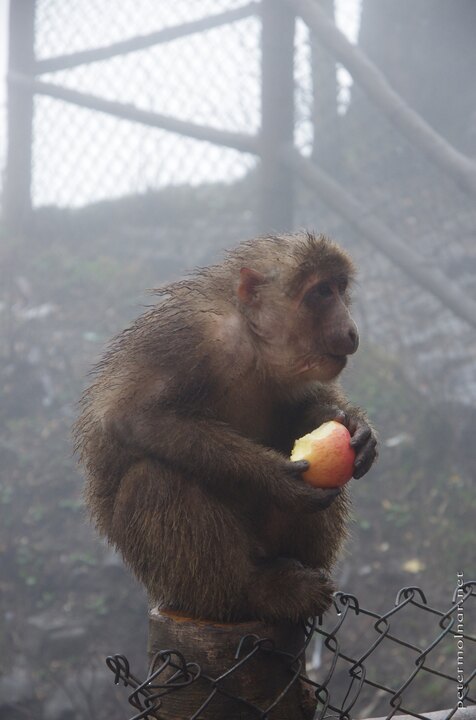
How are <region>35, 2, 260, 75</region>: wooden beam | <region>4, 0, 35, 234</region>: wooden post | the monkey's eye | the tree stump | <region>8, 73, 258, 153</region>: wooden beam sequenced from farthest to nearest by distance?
<region>4, 0, 35, 234</region>: wooden post < <region>35, 2, 260, 75</region>: wooden beam < <region>8, 73, 258, 153</region>: wooden beam < the monkey's eye < the tree stump

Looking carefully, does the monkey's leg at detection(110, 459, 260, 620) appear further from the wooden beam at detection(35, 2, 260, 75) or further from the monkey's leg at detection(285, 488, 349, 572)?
the wooden beam at detection(35, 2, 260, 75)

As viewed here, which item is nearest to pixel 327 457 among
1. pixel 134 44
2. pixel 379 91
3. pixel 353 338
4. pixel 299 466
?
pixel 299 466

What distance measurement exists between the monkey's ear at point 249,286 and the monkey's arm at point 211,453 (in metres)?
0.49

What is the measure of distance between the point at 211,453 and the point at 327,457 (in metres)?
0.33

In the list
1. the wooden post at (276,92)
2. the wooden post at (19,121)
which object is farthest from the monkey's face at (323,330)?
the wooden post at (19,121)

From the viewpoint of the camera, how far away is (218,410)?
8.87 ft

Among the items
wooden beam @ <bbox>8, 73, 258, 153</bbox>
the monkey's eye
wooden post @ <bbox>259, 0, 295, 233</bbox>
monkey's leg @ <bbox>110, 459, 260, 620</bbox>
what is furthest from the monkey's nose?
wooden beam @ <bbox>8, 73, 258, 153</bbox>

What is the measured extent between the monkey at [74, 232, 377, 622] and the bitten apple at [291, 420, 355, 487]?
0.03 m

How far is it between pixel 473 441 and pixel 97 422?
13.3 ft

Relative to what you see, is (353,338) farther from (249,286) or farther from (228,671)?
(228,671)

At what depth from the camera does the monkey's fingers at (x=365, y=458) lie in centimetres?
257

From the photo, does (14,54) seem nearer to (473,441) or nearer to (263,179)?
(263,179)

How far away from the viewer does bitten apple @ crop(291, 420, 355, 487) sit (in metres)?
2.48

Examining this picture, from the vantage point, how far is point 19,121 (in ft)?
23.0
